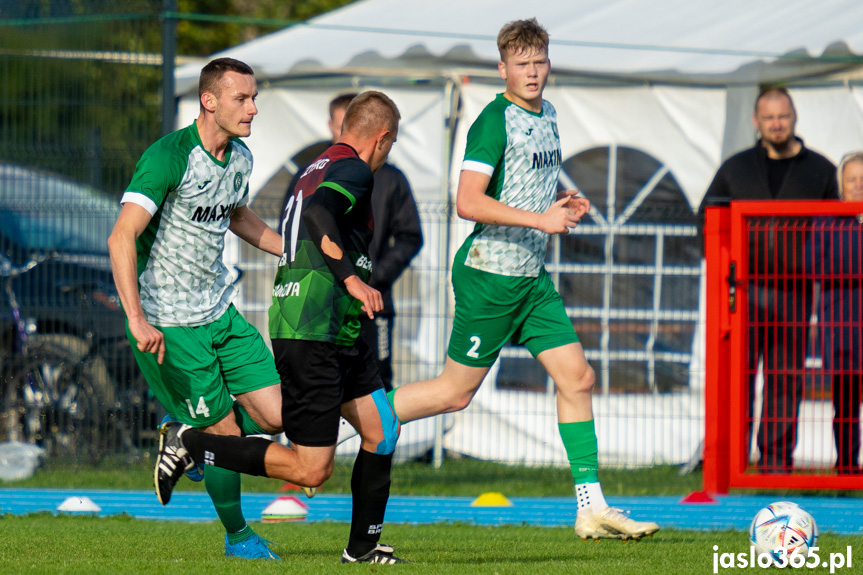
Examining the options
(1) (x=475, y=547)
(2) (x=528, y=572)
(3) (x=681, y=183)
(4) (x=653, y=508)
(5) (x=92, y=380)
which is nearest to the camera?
(2) (x=528, y=572)

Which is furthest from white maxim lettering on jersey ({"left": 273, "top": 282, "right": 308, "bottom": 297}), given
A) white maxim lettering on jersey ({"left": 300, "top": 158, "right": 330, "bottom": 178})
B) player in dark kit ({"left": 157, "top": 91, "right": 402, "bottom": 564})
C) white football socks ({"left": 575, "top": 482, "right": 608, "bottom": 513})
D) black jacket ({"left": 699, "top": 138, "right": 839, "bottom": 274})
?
black jacket ({"left": 699, "top": 138, "right": 839, "bottom": 274})

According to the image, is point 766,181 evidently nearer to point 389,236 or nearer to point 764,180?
Answer: point 764,180

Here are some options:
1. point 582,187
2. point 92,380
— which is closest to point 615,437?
point 582,187

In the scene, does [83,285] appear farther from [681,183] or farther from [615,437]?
[681,183]

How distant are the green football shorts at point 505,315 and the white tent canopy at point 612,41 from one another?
3.76 m

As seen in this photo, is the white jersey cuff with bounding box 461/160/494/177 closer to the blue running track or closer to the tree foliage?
the blue running track

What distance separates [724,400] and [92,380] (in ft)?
15.7

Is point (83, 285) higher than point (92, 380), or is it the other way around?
point (83, 285)

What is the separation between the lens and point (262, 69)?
9.79 meters

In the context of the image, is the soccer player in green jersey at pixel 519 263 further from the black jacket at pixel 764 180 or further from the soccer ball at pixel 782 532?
the black jacket at pixel 764 180

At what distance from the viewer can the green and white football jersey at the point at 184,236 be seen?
525 centimetres

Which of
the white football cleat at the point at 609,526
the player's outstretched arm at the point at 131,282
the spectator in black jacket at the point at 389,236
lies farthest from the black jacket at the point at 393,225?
the player's outstretched arm at the point at 131,282

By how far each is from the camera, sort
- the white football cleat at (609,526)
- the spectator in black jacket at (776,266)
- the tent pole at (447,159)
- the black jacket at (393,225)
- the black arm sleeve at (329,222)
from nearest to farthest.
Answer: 1. the black arm sleeve at (329,222)
2. the white football cleat at (609,526)
3. the spectator in black jacket at (776,266)
4. the black jacket at (393,225)
5. the tent pole at (447,159)

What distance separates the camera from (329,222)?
4.83 meters
